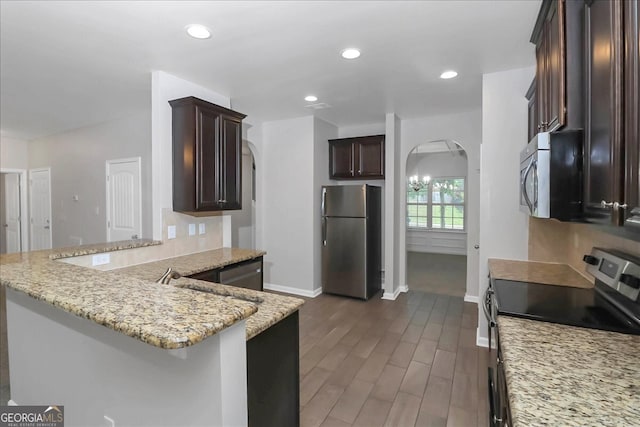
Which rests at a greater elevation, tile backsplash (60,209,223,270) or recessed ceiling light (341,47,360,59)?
recessed ceiling light (341,47,360,59)

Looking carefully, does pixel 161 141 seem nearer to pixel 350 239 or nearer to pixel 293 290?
pixel 350 239

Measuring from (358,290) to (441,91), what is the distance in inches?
108

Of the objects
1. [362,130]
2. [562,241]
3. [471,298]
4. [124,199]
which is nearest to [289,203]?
[362,130]

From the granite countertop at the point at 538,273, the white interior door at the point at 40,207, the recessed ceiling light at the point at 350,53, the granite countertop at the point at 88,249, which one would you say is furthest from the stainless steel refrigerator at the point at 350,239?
the white interior door at the point at 40,207

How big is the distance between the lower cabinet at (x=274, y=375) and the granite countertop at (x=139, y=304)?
0.34 ft

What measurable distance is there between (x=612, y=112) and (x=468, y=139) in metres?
3.34

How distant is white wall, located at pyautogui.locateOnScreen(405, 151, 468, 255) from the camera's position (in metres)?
8.02

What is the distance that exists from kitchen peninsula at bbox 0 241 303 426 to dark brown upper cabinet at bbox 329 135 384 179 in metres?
3.44

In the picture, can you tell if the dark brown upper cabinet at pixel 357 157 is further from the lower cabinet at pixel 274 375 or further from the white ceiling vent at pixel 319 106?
the lower cabinet at pixel 274 375

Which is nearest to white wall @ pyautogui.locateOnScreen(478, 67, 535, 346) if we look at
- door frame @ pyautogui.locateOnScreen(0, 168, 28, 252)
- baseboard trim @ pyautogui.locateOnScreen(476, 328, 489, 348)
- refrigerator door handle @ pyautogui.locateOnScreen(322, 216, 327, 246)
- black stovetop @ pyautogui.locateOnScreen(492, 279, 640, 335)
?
baseboard trim @ pyautogui.locateOnScreen(476, 328, 489, 348)

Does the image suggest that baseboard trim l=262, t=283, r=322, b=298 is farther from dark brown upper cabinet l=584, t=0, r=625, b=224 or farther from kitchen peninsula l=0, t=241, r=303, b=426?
dark brown upper cabinet l=584, t=0, r=625, b=224

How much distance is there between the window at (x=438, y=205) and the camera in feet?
26.9

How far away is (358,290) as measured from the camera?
14.4 ft

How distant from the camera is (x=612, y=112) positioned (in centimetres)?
112
